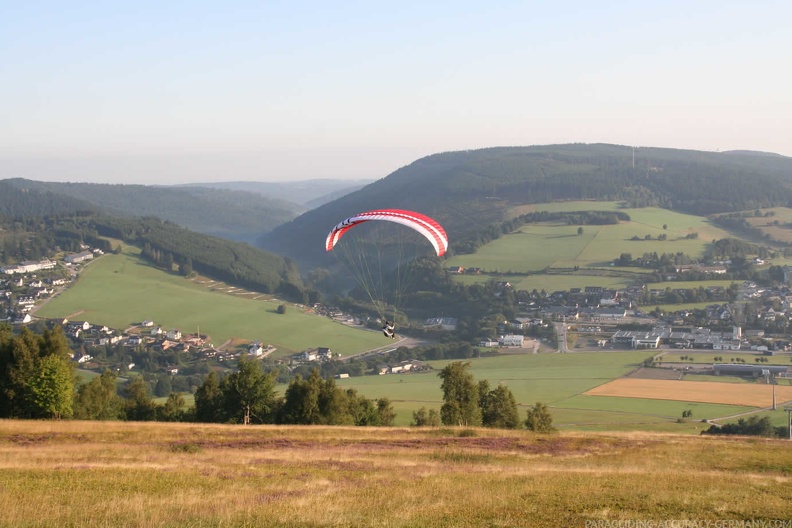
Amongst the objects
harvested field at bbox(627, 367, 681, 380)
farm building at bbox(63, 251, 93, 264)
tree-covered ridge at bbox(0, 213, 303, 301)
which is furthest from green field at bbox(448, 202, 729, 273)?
farm building at bbox(63, 251, 93, 264)

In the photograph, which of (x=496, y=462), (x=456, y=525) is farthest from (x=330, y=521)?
(x=496, y=462)

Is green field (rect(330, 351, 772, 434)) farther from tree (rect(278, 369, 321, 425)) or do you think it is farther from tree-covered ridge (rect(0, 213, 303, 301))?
tree-covered ridge (rect(0, 213, 303, 301))

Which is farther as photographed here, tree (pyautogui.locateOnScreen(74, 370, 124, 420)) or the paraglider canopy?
the paraglider canopy

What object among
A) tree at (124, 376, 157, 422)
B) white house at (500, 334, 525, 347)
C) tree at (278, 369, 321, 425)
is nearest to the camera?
tree at (278, 369, 321, 425)

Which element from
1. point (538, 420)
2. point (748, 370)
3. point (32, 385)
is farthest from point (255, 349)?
point (32, 385)

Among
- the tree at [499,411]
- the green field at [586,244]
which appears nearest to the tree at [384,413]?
the tree at [499,411]

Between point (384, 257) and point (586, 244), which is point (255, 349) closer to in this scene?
point (586, 244)
